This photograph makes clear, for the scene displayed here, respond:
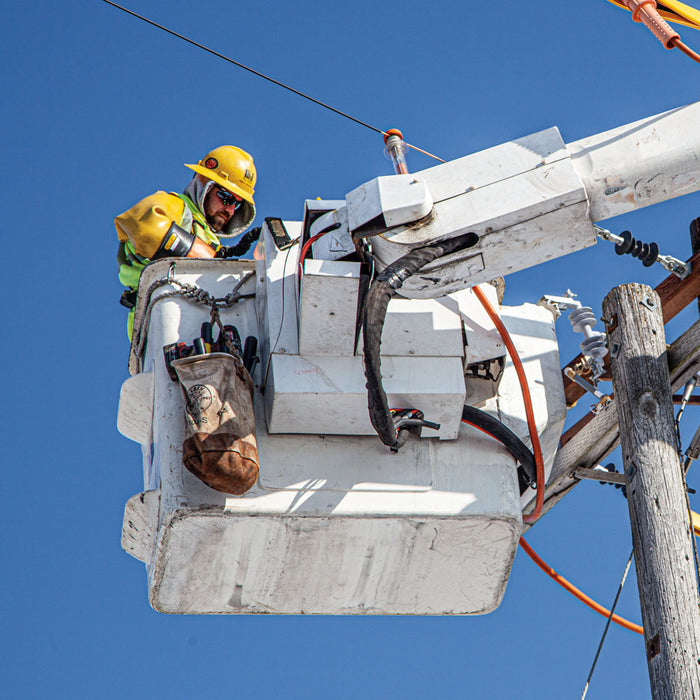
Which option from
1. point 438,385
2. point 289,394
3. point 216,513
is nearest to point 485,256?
point 438,385

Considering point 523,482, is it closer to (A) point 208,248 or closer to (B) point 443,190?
(B) point 443,190

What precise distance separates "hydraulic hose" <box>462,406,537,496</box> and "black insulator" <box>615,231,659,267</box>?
0.85 metres

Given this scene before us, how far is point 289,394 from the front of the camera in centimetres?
462

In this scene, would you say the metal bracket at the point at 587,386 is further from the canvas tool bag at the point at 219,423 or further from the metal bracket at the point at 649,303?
the canvas tool bag at the point at 219,423

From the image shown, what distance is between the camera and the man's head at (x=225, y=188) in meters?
7.11

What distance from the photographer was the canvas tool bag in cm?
440

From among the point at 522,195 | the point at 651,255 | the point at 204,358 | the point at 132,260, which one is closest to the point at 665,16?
the point at 522,195

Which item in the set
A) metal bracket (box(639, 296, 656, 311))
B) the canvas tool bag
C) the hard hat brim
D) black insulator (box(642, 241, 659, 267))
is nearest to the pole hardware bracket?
metal bracket (box(639, 296, 656, 311))

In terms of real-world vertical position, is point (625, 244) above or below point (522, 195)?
below

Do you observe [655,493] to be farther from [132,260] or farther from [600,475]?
[132,260]

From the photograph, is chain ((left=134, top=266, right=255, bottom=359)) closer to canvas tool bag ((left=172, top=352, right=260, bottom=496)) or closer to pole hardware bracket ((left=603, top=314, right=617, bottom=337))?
canvas tool bag ((left=172, top=352, right=260, bottom=496))

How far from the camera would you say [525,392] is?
16.7 ft

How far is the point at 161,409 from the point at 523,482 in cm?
153

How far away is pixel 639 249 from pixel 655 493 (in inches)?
38.9
